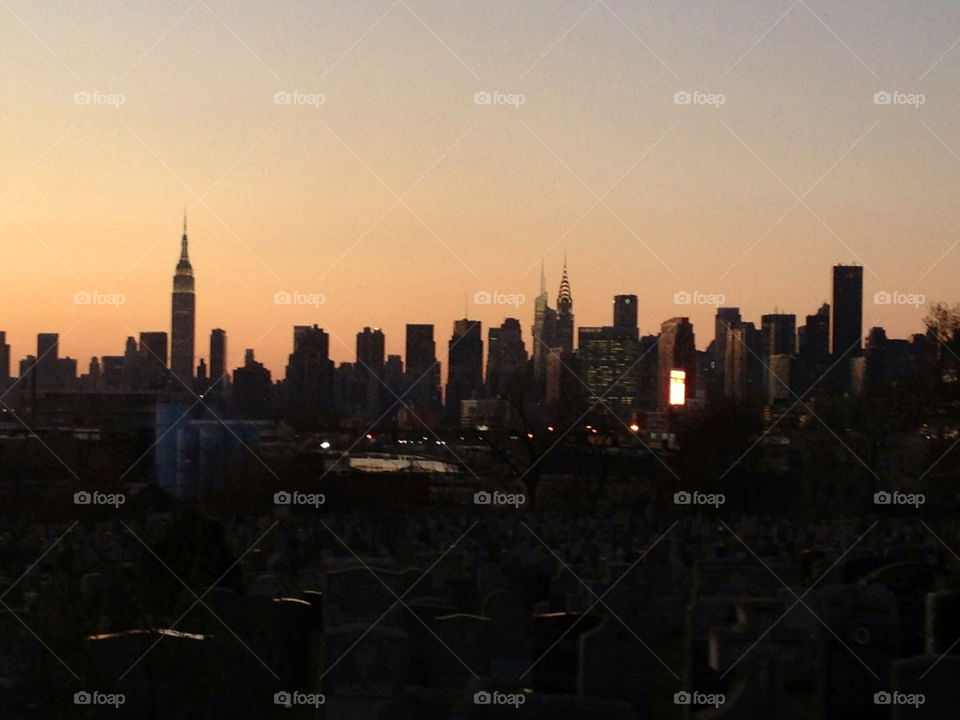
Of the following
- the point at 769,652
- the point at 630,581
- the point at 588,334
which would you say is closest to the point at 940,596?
the point at 769,652

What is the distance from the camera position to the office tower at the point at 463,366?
18453mm

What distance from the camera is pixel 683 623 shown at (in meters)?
8.49

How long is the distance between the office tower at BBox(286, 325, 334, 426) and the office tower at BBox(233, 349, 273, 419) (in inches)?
14.6

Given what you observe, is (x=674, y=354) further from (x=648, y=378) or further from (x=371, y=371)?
(x=371, y=371)

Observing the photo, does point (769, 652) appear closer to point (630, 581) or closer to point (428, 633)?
point (428, 633)

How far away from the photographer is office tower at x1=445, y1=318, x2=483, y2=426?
1845 centimetres

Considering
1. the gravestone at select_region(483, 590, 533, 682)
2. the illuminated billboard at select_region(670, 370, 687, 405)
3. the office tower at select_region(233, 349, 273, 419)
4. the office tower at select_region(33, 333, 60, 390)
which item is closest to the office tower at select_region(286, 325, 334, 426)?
the office tower at select_region(233, 349, 273, 419)

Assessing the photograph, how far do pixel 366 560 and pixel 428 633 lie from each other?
7.58 feet

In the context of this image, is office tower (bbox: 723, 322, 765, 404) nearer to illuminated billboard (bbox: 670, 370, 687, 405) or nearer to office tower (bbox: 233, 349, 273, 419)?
illuminated billboard (bbox: 670, 370, 687, 405)

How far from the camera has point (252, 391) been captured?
63.8 feet

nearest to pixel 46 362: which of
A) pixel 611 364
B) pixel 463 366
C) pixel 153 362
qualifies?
pixel 153 362

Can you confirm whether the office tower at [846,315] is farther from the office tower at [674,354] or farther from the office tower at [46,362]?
the office tower at [46,362]

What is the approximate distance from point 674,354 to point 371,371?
24.5ft

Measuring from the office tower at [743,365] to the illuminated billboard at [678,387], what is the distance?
66.1 inches
